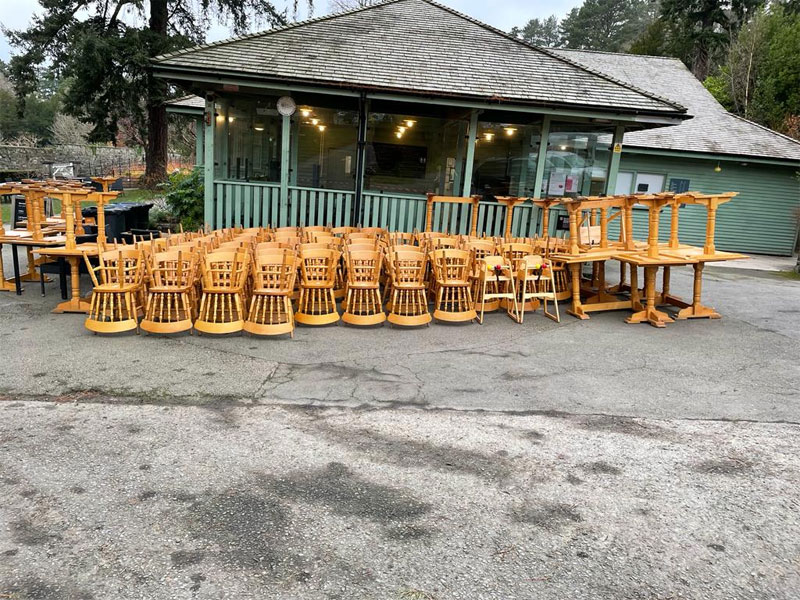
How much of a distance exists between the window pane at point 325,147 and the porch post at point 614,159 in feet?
17.1

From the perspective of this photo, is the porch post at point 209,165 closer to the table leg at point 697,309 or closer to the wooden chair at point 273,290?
the wooden chair at point 273,290

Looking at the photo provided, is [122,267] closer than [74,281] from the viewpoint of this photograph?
Yes

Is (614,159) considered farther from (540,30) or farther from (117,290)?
(540,30)

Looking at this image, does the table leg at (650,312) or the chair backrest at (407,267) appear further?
the table leg at (650,312)

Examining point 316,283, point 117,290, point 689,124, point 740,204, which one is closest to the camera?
point 117,290

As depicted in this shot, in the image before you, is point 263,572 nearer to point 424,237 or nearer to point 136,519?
point 136,519

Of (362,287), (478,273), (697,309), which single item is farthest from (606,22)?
(362,287)

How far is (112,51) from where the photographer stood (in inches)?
792

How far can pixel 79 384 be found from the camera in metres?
4.92

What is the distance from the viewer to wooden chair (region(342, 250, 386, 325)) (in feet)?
22.9

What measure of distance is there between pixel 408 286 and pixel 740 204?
49.7ft

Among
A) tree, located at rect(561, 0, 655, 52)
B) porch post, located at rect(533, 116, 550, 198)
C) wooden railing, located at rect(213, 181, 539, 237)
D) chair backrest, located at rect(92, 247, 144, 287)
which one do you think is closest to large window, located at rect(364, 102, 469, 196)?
wooden railing, located at rect(213, 181, 539, 237)

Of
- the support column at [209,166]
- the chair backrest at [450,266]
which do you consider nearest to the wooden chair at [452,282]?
the chair backrest at [450,266]

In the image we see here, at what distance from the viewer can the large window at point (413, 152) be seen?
1199 centimetres
